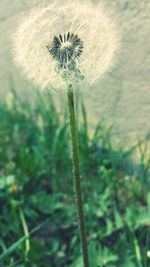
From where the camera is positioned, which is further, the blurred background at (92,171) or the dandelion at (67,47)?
the blurred background at (92,171)

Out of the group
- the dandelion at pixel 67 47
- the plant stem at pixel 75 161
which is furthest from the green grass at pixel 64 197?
the dandelion at pixel 67 47

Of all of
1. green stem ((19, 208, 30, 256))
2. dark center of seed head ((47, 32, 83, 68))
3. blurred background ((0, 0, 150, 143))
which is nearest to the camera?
dark center of seed head ((47, 32, 83, 68))

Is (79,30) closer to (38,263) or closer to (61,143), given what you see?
(38,263)

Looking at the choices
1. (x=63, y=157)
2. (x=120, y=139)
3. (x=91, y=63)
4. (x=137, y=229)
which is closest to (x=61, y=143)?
(x=63, y=157)

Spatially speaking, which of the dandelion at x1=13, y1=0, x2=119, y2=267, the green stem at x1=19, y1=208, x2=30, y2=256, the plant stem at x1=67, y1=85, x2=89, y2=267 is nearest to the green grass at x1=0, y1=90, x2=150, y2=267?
the green stem at x1=19, y1=208, x2=30, y2=256

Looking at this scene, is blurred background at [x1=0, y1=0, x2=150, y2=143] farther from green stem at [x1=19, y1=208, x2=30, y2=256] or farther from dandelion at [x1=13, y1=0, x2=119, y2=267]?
dandelion at [x1=13, y1=0, x2=119, y2=267]

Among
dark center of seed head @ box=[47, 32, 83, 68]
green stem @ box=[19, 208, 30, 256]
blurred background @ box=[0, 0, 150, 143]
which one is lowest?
green stem @ box=[19, 208, 30, 256]

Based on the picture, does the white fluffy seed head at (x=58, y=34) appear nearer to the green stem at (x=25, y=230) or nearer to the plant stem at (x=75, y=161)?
the plant stem at (x=75, y=161)

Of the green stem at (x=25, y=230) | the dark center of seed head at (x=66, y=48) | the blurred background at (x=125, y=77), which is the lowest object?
the green stem at (x=25, y=230)
